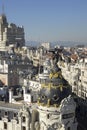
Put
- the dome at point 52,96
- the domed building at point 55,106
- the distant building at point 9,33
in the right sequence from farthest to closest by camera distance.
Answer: the distant building at point 9,33
the dome at point 52,96
the domed building at point 55,106

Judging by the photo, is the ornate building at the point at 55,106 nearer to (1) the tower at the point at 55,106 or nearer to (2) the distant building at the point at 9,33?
(1) the tower at the point at 55,106

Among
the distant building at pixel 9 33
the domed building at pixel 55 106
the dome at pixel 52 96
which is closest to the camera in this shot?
the domed building at pixel 55 106

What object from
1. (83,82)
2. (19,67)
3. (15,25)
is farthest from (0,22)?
(83,82)

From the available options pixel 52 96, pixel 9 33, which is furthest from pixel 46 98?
pixel 9 33

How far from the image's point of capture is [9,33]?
160 m

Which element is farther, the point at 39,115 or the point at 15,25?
the point at 15,25

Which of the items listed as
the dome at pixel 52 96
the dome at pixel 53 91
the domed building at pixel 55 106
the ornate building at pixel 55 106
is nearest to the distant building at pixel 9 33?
the ornate building at pixel 55 106

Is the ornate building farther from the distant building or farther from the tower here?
the distant building

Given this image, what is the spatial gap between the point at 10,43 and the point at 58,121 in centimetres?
12862

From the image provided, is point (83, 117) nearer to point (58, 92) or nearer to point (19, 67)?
point (58, 92)

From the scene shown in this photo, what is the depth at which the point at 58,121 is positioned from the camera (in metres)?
39.3

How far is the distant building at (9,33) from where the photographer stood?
159250 mm

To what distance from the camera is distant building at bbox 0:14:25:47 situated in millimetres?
159250

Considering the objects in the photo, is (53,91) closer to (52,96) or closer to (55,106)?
(52,96)
